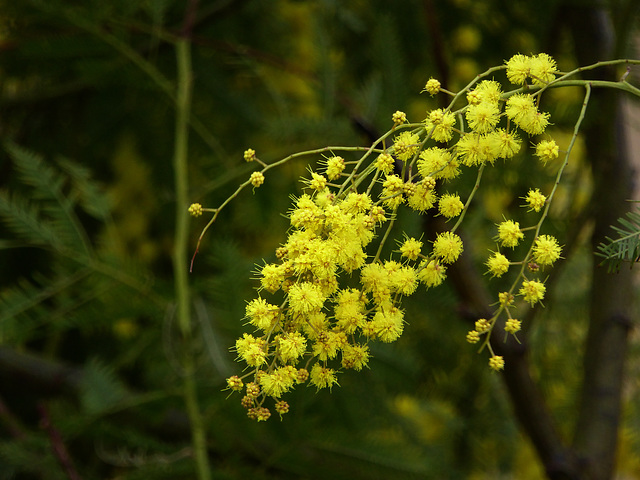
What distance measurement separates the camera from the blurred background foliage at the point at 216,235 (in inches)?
40.1

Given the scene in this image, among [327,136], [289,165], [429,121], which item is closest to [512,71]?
[429,121]

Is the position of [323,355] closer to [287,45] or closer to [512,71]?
[512,71]

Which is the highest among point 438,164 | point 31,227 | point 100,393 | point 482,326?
point 31,227

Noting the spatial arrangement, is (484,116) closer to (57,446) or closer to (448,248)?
(448,248)

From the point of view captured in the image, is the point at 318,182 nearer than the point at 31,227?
Yes

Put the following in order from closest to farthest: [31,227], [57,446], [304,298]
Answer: [304,298]
[57,446]
[31,227]

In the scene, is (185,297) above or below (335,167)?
above

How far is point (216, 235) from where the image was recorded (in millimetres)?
1262

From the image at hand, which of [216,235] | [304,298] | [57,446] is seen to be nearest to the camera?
[304,298]

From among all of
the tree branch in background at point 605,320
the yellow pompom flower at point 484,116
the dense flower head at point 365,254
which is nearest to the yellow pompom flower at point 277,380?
the dense flower head at point 365,254

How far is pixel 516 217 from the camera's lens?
51.4 inches

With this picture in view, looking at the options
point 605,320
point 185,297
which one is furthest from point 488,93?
point 605,320

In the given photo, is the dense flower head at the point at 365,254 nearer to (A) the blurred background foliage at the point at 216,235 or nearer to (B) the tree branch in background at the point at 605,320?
(A) the blurred background foliage at the point at 216,235

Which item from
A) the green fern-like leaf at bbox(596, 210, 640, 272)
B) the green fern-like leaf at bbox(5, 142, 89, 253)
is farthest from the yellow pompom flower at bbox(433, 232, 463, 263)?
the green fern-like leaf at bbox(5, 142, 89, 253)
